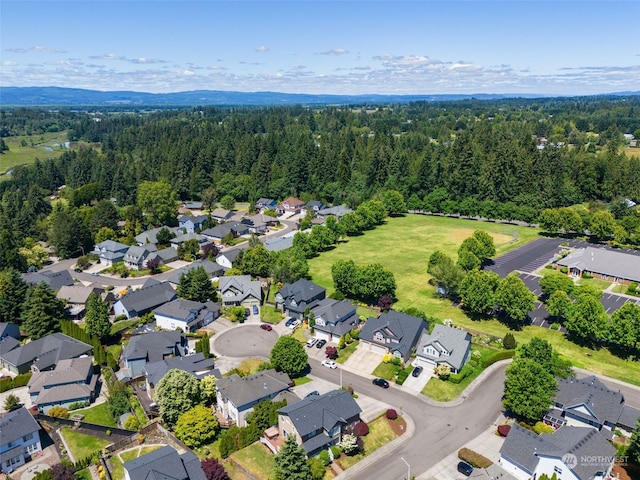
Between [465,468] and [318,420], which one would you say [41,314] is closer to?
[318,420]

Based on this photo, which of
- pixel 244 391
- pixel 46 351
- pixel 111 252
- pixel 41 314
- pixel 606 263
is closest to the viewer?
pixel 244 391

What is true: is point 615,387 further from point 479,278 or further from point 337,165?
point 337,165

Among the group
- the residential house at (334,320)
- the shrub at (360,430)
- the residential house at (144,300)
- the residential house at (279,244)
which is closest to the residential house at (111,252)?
the residential house at (144,300)

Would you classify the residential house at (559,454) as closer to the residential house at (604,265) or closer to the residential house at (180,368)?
the residential house at (180,368)

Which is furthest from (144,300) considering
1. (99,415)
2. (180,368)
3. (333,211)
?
(333,211)

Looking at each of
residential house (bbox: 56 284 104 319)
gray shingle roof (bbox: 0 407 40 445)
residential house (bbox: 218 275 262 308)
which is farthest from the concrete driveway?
residential house (bbox: 56 284 104 319)

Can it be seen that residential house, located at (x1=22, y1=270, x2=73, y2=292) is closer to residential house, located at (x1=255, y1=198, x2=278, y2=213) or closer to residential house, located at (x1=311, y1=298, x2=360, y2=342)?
residential house, located at (x1=311, y1=298, x2=360, y2=342)
